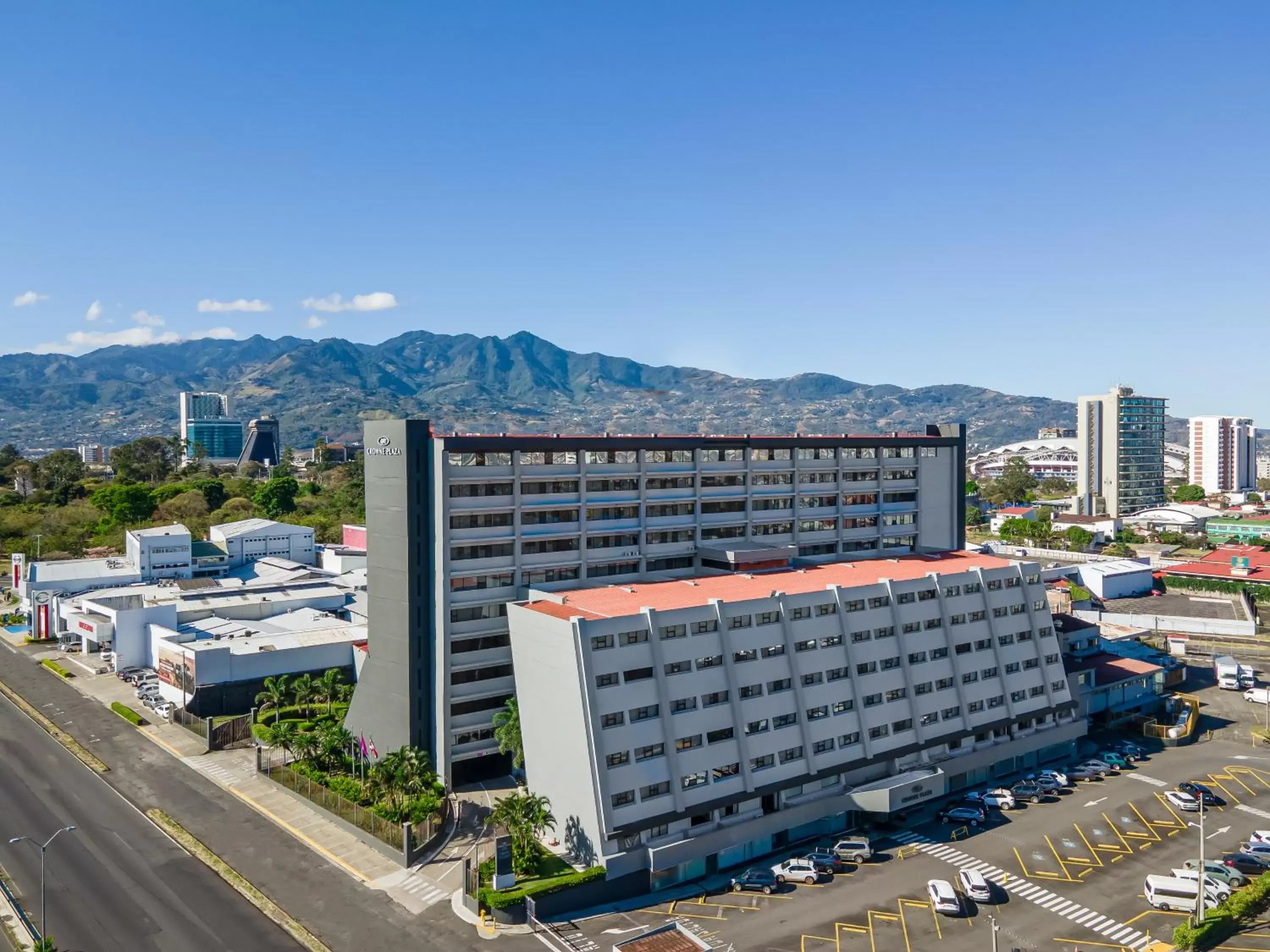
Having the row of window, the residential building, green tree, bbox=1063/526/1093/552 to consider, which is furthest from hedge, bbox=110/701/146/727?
green tree, bbox=1063/526/1093/552

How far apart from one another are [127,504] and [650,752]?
544 ft

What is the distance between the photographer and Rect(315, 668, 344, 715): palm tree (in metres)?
77.2

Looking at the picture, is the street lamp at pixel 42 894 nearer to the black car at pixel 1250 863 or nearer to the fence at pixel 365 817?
the fence at pixel 365 817

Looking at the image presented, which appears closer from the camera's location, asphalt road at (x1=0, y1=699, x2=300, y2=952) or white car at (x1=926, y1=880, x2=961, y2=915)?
asphalt road at (x1=0, y1=699, x2=300, y2=952)

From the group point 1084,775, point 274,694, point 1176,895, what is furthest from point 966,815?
point 274,694

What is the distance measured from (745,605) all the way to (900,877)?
63.2ft

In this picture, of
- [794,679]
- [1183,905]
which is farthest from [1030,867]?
[794,679]

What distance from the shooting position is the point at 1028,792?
64812 millimetres

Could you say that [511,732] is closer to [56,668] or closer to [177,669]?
[177,669]

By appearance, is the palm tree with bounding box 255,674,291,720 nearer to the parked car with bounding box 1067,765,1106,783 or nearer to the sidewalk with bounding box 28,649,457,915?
the sidewalk with bounding box 28,649,457,915

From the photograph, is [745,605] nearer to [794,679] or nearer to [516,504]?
[794,679]

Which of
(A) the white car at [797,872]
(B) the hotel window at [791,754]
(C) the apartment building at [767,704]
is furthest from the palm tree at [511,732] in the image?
(A) the white car at [797,872]

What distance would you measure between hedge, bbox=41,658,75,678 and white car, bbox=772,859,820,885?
85.5 meters

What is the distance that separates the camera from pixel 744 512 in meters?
81.0
